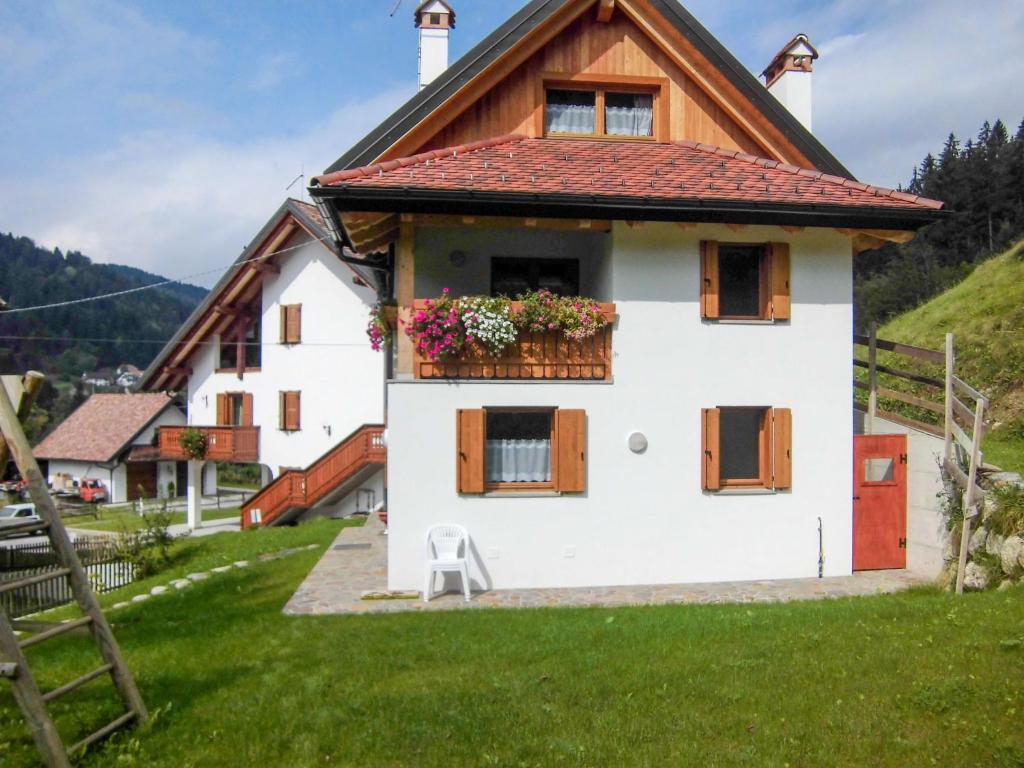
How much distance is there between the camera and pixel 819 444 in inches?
420

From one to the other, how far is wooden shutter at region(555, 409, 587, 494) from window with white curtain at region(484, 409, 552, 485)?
0.28 meters

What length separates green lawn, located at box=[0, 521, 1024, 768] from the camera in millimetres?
4789

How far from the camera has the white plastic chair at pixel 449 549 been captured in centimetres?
940

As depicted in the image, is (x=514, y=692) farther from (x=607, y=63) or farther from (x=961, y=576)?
(x=607, y=63)

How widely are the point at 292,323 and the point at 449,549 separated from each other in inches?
736

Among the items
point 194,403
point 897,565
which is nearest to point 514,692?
point 897,565

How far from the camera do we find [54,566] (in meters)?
13.8

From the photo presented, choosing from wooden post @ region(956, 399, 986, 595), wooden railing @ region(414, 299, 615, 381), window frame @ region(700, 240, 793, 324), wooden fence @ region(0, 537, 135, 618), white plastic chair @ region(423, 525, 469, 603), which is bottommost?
wooden fence @ region(0, 537, 135, 618)

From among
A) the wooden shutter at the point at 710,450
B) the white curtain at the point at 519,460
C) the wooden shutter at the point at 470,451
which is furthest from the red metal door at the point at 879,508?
the wooden shutter at the point at 470,451

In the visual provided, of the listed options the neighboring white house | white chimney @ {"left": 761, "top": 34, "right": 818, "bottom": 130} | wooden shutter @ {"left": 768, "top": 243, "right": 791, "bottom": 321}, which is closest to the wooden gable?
white chimney @ {"left": 761, "top": 34, "right": 818, "bottom": 130}

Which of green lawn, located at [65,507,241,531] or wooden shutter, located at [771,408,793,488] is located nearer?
wooden shutter, located at [771,408,793,488]

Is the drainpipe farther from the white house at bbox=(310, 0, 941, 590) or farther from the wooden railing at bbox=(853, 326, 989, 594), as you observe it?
the wooden railing at bbox=(853, 326, 989, 594)

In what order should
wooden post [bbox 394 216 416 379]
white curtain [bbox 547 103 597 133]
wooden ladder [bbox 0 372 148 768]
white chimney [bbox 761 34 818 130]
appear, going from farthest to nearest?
white chimney [bbox 761 34 818 130], white curtain [bbox 547 103 597 133], wooden post [bbox 394 216 416 379], wooden ladder [bbox 0 372 148 768]

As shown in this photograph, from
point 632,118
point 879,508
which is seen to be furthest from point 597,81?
point 879,508
